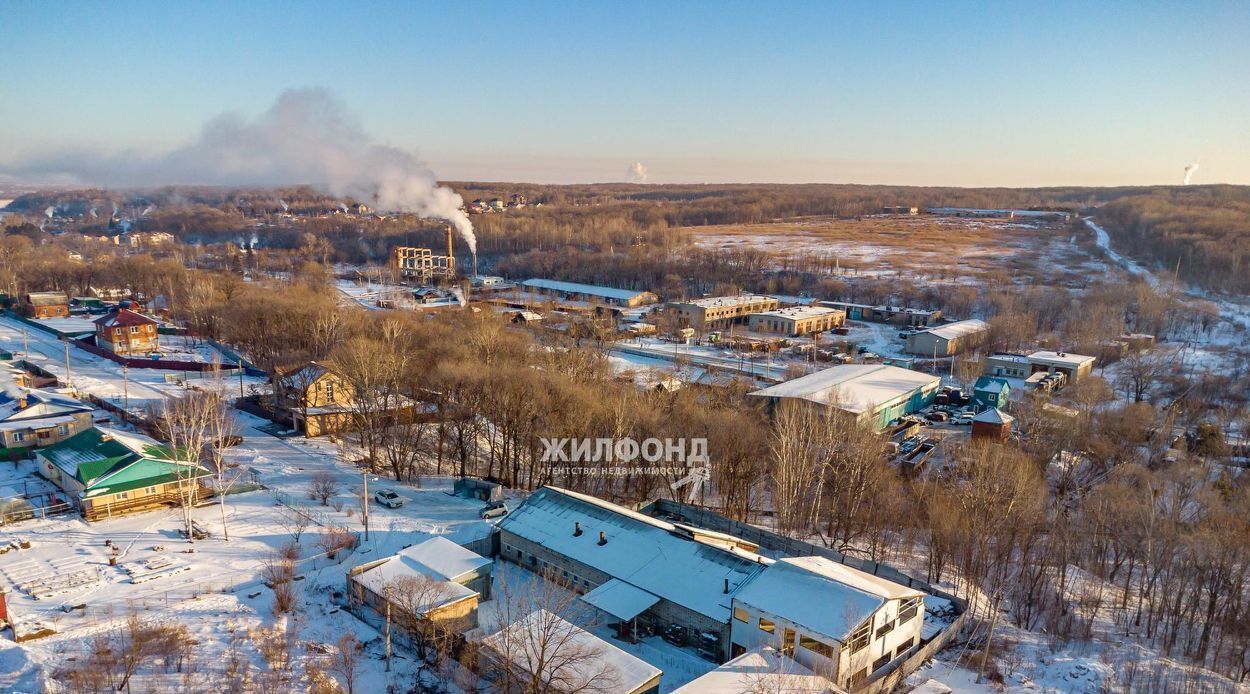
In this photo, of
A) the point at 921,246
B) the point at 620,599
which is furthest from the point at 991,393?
the point at 921,246

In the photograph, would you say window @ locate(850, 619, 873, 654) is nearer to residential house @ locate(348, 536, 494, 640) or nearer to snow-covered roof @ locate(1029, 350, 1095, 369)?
residential house @ locate(348, 536, 494, 640)

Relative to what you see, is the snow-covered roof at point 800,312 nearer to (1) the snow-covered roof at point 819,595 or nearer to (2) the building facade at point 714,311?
(2) the building facade at point 714,311

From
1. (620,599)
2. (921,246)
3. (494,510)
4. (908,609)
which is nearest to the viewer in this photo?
(908,609)

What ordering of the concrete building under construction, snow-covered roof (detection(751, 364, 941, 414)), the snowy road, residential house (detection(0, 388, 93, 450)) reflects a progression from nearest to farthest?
residential house (detection(0, 388, 93, 450))
snow-covered roof (detection(751, 364, 941, 414))
the snowy road
the concrete building under construction

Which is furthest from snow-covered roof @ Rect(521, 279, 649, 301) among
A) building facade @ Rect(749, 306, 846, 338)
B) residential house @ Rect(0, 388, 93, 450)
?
residential house @ Rect(0, 388, 93, 450)

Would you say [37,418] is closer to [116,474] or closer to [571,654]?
[116,474]
